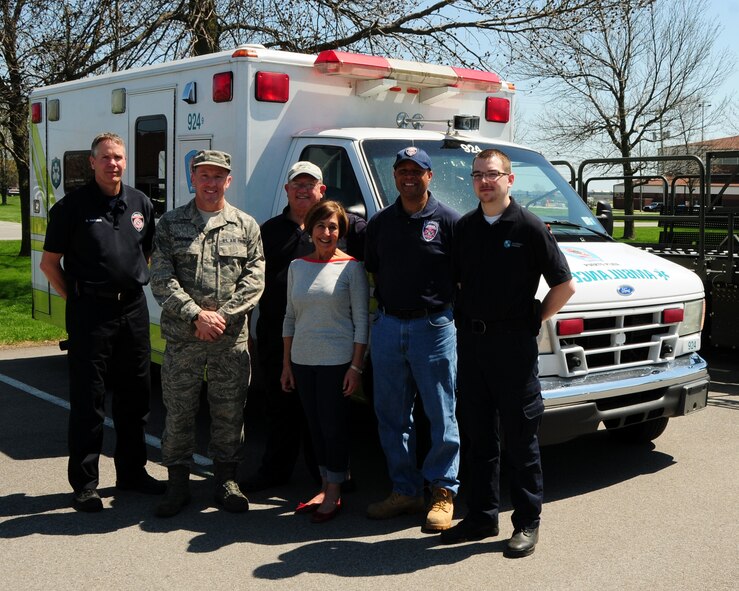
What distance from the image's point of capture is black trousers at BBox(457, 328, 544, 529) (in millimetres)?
4422

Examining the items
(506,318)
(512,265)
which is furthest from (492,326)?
(512,265)

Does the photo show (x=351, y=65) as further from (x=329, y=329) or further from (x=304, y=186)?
(x=329, y=329)

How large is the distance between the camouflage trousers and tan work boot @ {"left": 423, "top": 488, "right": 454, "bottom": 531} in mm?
1212

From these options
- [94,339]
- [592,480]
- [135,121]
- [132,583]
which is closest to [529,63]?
[135,121]

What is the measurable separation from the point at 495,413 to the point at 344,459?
36.5 inches

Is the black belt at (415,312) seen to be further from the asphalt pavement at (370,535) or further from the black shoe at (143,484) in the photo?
the black shoe at (143,484)

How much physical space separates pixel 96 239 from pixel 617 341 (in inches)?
122

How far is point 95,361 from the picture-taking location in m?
5.12

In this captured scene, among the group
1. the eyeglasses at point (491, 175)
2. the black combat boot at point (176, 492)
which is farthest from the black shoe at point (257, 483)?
the eyeglasses at point (491, 175)

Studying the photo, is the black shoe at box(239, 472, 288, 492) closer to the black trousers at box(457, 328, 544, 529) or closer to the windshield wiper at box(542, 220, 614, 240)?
the black trousers at box(457, 328, 544, 529)

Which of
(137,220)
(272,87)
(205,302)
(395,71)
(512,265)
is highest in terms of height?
(395,71)

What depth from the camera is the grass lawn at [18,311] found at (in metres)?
11.0

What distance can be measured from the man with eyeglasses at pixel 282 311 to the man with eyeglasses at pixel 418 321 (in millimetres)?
459

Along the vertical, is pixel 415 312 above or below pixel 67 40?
below
